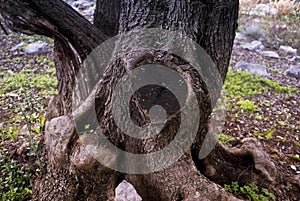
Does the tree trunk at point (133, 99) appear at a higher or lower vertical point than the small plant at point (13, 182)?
higher

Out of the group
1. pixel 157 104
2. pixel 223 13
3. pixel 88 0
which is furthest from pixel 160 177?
pixel 88 0

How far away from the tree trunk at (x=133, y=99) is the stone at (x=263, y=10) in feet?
26.4

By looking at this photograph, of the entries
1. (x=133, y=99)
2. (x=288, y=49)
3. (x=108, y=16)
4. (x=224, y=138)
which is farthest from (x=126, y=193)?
(x=288, y=49)

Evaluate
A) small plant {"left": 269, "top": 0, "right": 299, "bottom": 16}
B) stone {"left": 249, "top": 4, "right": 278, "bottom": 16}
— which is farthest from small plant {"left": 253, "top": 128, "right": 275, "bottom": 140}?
small plant {"left": 269, "top": 0, "right": 299, "bottom": 16}

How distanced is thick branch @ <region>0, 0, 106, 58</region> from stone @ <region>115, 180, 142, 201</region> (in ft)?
3.17

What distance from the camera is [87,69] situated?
214 cm

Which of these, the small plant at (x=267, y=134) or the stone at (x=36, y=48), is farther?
the stone at (x=36, y=48)

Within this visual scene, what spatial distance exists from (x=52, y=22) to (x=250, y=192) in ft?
5.74

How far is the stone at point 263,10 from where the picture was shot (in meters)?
9.16

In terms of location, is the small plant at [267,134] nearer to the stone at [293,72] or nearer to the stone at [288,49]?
the stone at [293,72]

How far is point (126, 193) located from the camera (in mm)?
1812

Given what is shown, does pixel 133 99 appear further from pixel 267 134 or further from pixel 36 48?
pixel 36 48

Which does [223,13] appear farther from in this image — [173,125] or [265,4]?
[265,4]

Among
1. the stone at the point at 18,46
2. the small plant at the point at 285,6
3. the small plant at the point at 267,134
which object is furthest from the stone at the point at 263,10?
the small plant at the point at 267,134
